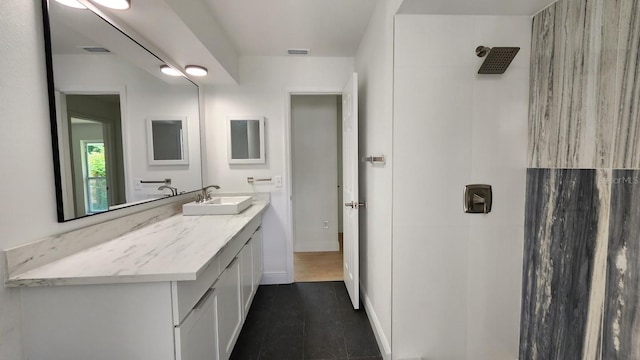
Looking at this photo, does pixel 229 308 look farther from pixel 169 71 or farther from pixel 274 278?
pixel 169 71

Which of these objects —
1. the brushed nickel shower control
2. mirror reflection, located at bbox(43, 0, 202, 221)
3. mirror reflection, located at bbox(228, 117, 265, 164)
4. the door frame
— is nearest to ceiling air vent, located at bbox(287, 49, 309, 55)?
the door frame

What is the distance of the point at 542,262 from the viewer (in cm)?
128

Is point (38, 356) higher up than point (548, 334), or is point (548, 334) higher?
point (38, 356)

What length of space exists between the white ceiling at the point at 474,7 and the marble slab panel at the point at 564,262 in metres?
0.84

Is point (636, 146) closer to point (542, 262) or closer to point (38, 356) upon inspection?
point (542, 262)

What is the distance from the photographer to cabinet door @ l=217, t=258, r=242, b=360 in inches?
51.3

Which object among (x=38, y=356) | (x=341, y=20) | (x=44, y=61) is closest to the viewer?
(x=38, y=356)

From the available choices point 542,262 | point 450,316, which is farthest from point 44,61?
point 542,262

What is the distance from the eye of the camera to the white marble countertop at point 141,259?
86 centimetres

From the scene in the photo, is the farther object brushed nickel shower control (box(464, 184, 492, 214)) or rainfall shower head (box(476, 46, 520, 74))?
brushed nickel shower control (box(464, 184, 492, 214))

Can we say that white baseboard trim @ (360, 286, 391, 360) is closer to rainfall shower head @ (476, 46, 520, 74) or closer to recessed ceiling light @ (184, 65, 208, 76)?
rainfall shower head @ (476, 46, 520, 74)

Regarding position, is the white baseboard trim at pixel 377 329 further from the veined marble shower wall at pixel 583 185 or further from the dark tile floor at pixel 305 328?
the veined marble shower wall at pixel 583 185

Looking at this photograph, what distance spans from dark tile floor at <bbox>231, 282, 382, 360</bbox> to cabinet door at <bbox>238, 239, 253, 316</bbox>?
0.75 feet

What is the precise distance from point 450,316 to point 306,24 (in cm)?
228
